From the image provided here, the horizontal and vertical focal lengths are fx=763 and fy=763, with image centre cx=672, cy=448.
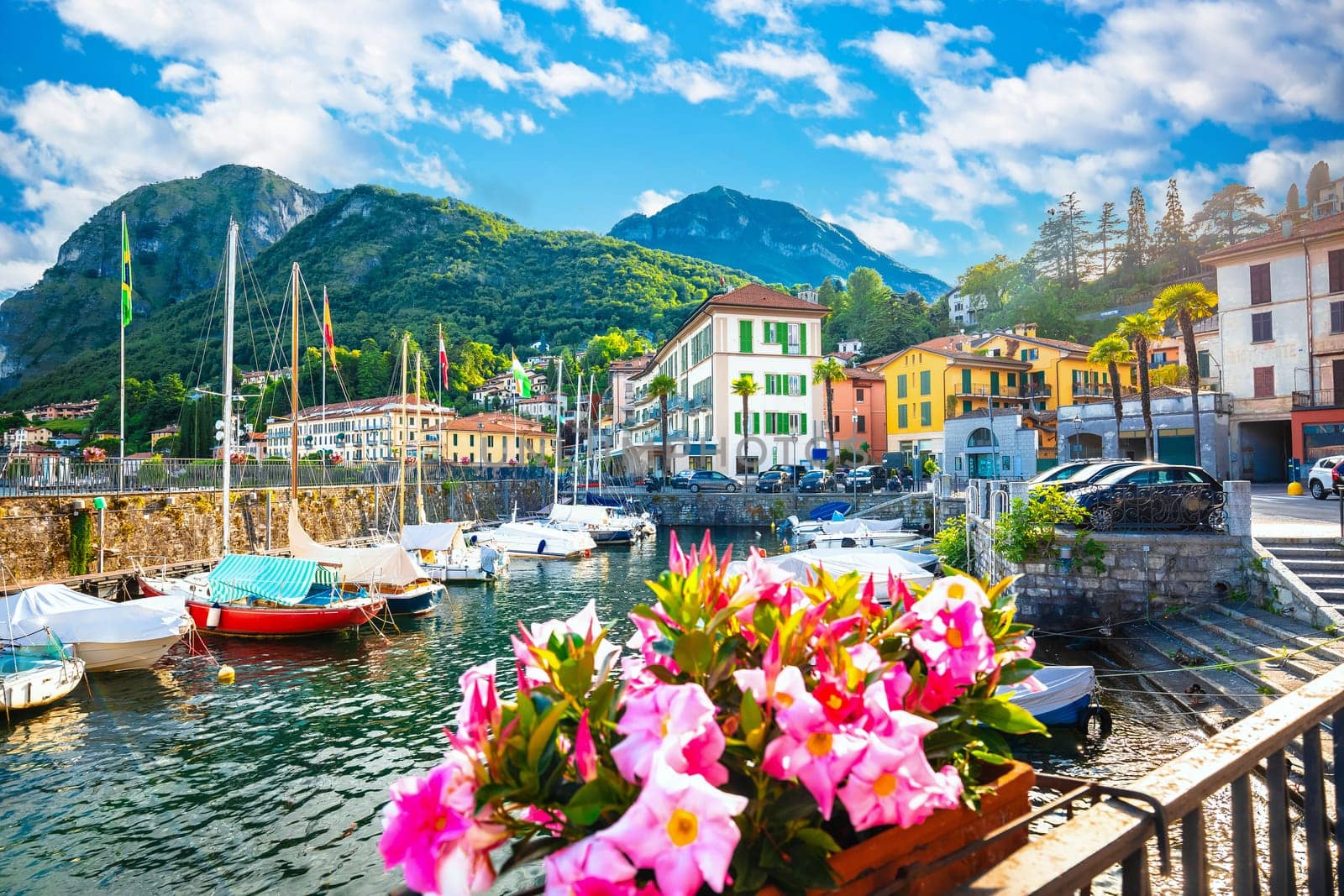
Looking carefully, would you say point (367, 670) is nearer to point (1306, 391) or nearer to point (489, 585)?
point (489, 585)

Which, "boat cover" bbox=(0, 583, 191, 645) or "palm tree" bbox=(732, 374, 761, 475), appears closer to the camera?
"boat cover" bbox=(0, 583, 191, 645)

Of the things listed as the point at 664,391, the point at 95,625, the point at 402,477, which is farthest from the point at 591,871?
the point at 664,391

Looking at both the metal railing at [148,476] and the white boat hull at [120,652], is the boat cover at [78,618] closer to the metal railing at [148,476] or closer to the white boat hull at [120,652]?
the white boat hull at [120,652]

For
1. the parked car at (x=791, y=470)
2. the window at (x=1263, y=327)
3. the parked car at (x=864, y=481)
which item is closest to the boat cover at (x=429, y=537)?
the parked car at (x=791, y=470)

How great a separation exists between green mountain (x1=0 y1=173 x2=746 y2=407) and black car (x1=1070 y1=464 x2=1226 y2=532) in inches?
4124

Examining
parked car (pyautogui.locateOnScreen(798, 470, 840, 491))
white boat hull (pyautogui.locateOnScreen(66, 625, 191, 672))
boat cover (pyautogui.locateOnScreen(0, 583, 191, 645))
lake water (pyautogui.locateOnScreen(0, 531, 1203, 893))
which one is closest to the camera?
lake water (pyautogui.locateOnScreen(0, 531, 1203, 893))

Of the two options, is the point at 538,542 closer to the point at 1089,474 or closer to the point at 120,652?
the point at 120,652

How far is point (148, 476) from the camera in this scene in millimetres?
29031

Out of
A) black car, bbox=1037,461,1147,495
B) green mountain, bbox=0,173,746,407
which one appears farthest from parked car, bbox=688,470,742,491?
green mountain, bbox=0,173,746,407

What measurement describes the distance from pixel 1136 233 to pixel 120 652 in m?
115

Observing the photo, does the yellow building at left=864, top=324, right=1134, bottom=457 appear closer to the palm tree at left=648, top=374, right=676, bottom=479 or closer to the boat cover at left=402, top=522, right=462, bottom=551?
the palm tree at left=648, top=374, right=676, bottom=479

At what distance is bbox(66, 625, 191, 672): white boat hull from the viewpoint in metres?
16.1

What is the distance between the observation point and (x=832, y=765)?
1272 mm

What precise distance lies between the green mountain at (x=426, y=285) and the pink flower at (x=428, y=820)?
371 feet
